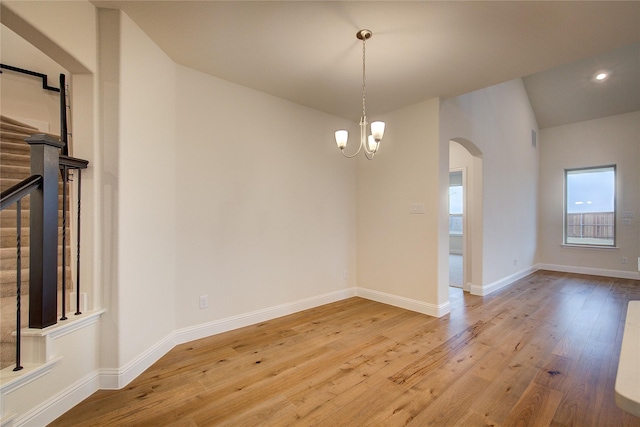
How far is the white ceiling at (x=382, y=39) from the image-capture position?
1.91m

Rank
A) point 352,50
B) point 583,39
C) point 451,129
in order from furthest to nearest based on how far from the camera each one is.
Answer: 1. point 451,129
2. point 352,50
3. point 583,39

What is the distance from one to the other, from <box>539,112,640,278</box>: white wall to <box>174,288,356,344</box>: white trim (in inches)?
216

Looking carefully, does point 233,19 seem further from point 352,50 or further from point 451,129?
point 451,129

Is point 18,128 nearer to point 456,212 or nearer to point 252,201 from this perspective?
point 252,201

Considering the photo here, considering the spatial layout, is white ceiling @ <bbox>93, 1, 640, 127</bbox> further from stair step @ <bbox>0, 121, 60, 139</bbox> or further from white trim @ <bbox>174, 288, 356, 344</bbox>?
white trim @ <bbox>174, 288, 356, 344</bbox>

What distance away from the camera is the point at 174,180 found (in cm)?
256

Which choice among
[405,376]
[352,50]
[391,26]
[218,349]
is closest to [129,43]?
[352,50]

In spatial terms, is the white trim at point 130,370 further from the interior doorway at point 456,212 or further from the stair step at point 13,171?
the interior doorway at point 456,212

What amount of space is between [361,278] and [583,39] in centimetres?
343

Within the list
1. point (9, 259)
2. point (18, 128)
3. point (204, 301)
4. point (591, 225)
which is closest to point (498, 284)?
point (591, 225)

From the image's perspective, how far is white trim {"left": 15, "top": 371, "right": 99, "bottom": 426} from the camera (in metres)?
1.51

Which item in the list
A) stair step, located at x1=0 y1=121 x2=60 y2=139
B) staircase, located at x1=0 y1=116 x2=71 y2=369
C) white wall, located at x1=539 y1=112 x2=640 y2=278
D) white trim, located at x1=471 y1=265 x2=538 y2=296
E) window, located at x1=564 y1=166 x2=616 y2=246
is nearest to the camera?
staircase, located at x1=0 y1=116 x2=71 y2=369

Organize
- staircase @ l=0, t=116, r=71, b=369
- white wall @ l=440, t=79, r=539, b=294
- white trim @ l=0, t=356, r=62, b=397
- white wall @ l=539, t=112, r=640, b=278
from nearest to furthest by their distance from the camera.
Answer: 1. white trim @ l=0, t=356, r=62, b=397
2. staircase @ l=0, t=116, r=71, b=369
3. white wall @ l=440, t=79, r=539, b=294
4. white wall @ l=539, t=112, r=640, b=278

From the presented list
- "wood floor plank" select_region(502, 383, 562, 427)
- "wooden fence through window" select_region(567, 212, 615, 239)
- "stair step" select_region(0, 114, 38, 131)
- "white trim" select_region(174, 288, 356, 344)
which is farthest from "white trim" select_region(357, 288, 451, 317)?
"stair step" select_region(0, 114, 38, 131)
